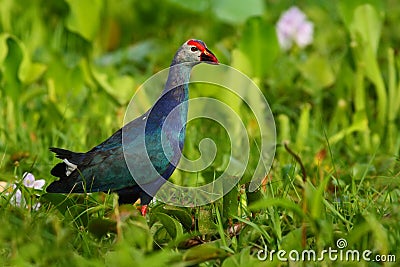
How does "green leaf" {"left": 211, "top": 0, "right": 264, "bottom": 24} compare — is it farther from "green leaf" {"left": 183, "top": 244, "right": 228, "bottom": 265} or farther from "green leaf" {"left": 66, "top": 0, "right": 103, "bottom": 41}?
"green leaf" {"left": 183, "top": 244, "right": 228, "bottom": 265}

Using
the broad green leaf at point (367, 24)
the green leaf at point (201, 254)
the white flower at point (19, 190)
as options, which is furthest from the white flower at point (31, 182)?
the broad green leaf at point (367, 24)

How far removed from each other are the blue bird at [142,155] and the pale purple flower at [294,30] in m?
2.37

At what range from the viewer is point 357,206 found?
2.89m

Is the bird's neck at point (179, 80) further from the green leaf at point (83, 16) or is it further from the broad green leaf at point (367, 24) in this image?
the green leaf at point (83, 16)

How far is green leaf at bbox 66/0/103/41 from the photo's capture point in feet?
15.0

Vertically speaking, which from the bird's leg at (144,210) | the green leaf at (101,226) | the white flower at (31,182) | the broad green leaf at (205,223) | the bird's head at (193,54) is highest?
the bird's head at (193,54)

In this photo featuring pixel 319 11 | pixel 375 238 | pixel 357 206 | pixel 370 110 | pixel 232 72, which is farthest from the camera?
pixel 319 11

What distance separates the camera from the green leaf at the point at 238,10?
5.53m

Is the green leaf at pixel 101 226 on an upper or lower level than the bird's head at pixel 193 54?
lower

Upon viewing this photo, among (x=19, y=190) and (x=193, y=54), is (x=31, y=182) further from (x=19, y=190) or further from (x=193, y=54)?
(x=193, y=54)

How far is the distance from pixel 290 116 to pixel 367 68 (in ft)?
2.15

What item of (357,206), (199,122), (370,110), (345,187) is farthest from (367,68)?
(357,206)

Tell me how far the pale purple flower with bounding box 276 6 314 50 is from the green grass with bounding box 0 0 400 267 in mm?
78

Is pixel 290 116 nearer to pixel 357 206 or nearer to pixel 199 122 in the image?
pixel 199 122
